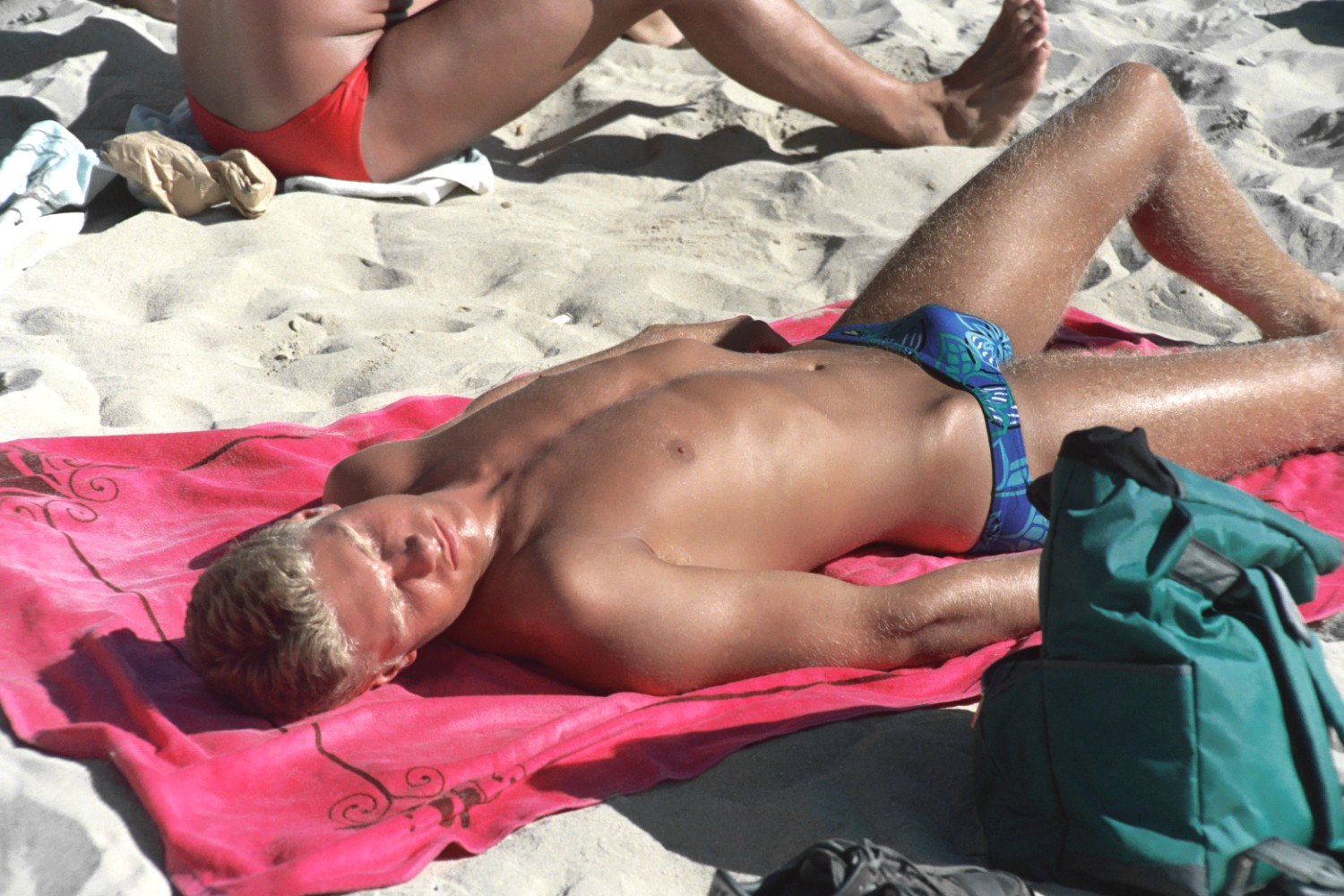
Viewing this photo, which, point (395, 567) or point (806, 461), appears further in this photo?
point (806, 461)

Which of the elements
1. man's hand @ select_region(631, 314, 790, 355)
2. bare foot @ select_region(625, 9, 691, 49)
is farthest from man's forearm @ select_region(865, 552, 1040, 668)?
bare foot @ select_region(625, 9, 691, 49)

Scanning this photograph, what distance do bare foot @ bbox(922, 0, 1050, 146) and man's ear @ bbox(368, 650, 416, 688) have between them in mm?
3255

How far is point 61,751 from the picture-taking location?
6.99 feet

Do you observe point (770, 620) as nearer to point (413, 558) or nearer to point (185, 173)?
point (413, 558)

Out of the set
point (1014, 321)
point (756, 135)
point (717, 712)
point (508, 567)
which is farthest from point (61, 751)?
point (756, 135)

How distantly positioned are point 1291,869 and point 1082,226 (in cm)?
182

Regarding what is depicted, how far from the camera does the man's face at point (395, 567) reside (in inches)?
88.2

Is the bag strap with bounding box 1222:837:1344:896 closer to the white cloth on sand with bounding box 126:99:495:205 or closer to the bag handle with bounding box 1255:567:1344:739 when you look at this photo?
the bag handle with bounding box 1255:567:1344:739

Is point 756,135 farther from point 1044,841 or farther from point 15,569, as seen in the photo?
point 1044,841

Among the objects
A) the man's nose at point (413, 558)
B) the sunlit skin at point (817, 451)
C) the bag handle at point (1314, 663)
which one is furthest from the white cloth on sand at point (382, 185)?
the bag handle at point (1314, 663)

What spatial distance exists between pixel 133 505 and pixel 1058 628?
7.04 feet

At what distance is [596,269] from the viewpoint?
4.14m

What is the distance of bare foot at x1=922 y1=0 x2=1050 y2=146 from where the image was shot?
4734 mm

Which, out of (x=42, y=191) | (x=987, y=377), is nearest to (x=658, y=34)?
(x=42, y=191)
